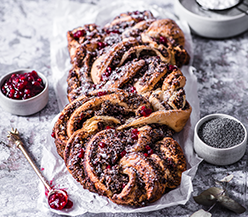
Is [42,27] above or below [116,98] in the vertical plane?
below

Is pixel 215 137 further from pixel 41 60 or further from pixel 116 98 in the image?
pixel 41 60

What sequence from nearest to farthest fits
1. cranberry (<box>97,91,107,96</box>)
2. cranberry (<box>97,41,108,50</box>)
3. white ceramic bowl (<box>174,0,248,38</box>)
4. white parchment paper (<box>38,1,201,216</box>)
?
white parchment paper (<box>38,1,201,216</box>) → cranberry (<box>97,91,107,96</box>) → cranberry (<box>97,41,108,50</box>) → white ceramic bowl (<box>174,0,248,38</box>)

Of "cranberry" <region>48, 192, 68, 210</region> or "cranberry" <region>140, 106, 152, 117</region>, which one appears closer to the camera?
"cranberry" <region>48, 192, 68, 210</region>

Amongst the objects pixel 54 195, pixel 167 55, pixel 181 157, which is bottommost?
pixel 54 195

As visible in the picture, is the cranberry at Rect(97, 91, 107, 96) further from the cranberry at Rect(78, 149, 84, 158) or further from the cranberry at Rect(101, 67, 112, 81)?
the cranberry at Rect(78, 149, 84, 158)

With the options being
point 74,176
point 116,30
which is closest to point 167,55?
point 116,30

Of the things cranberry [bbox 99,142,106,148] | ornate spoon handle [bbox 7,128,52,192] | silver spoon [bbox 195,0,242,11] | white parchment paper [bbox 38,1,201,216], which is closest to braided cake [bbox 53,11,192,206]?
cranberry [bbox 99,142,106,148]
